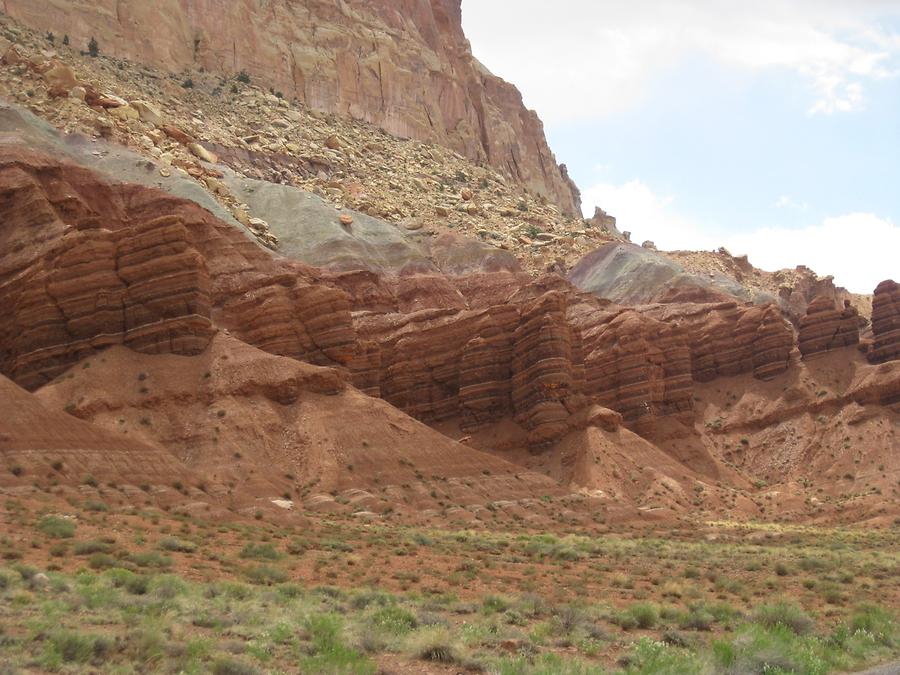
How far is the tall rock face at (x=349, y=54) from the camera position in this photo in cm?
11556

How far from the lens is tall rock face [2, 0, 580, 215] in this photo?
115562 millimetres

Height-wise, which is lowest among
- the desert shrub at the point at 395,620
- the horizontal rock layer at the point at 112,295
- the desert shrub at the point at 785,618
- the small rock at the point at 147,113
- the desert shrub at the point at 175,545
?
the desert shrub at the point at 785,618

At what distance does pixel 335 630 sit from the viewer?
1961 cm

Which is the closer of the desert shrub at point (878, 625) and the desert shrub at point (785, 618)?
the desert shrub at point (878, 625)

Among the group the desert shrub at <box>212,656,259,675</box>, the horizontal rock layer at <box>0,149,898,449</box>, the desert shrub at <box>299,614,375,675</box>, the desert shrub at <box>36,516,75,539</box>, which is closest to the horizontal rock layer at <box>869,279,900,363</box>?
the horizontal rock layer at <box>0,149,898,449</box>

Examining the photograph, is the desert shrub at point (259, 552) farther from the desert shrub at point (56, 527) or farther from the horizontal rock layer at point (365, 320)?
the horizontal rock layer at point (365, 320)

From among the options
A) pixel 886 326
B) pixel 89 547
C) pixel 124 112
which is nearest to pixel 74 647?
pixel 89 547

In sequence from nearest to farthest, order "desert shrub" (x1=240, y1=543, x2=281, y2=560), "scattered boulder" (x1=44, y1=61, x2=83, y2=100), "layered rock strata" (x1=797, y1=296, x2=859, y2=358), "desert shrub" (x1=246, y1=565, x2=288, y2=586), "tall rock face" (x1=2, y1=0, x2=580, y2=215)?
"desert shrub" (x1=246, y1=565, x2=288, y2=586) → "desert shrub" (x1=240, y1=543, x2=281, y2=560) → "scattered boulder" (x1=44, y1=61, x2=83, y2=100) → "layered rock strata" (x1=797, y1=296, x2=859, y2=358) → "tall rock face" (x1=2, y1=0, x2=580, y2=215)

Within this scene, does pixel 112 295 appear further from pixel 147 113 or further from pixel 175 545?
pixel 147 113

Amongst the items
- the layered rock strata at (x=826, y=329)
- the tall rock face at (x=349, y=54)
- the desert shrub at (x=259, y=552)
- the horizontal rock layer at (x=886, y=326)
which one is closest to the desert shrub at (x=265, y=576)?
the desert shrub at (x=259, y=552)

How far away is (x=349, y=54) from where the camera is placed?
447ft

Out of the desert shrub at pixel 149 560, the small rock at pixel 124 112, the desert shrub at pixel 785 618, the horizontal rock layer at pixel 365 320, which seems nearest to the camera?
the desert shrub at pixel 785 618

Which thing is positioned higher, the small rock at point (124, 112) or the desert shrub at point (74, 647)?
the small rock at point (124, 112)

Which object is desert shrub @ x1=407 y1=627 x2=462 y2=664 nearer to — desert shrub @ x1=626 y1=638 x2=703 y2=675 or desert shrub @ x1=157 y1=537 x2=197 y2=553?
desert shrub @ x1=626 y1=638 x2=703 y2=675
